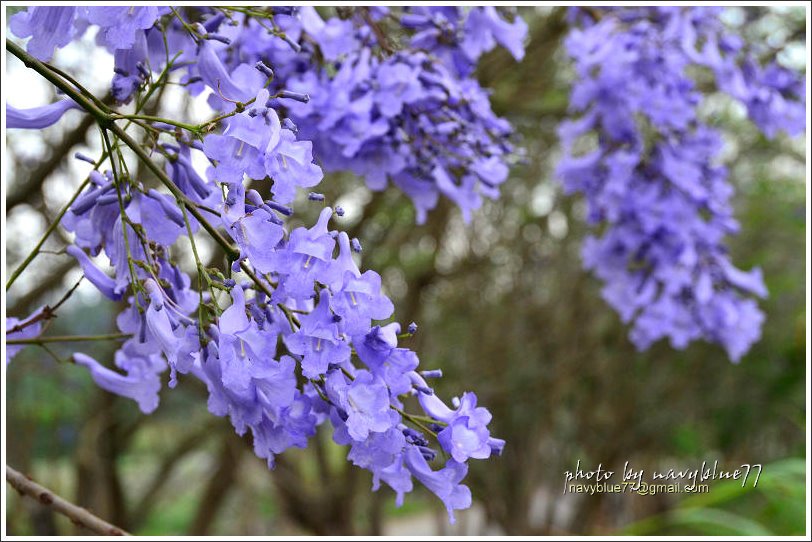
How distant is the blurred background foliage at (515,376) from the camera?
3486mm

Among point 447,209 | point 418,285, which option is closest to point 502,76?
point 447,209

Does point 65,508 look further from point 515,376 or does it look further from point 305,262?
point 515,376

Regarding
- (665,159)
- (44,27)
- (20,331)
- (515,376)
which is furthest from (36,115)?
(515,376)

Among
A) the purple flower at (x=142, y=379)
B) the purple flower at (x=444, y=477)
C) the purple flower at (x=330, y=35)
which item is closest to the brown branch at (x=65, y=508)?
the purple flower at (x=142, y=379)

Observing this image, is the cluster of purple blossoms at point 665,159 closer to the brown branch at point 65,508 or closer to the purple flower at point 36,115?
the purple flower at point 36,115

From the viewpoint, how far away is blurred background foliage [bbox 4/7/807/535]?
349 cm

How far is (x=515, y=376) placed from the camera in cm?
470

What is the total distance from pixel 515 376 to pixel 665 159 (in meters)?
2.87

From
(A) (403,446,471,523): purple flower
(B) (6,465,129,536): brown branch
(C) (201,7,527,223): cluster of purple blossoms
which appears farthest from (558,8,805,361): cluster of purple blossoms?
(B) (6,465,129,536): brown branch

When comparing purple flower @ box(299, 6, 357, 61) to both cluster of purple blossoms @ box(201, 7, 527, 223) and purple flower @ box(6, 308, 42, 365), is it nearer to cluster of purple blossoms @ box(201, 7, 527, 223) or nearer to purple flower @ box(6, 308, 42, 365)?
cluster of purple blossoms @ box(201, 7, 527, 223)

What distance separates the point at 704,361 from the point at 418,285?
102 inches

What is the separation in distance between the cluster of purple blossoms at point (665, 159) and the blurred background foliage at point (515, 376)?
775mm

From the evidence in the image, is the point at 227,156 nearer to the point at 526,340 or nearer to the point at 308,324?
the point at 308,324

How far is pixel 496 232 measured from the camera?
4.42m
